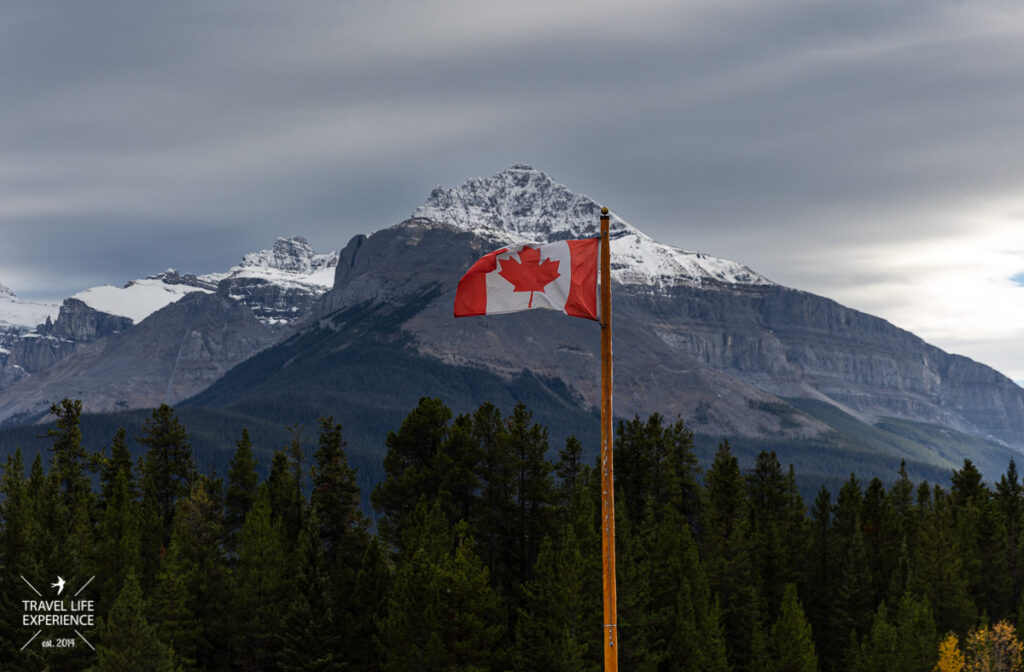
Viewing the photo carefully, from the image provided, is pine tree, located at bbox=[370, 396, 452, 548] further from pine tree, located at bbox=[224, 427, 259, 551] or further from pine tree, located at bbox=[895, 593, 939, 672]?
pine tree, located at bbox=[895, 593, 939, 672]

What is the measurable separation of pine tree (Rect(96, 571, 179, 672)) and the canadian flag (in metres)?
40.3

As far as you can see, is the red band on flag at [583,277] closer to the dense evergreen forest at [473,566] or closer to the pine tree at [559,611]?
the dense evergreen forest at [473,566]

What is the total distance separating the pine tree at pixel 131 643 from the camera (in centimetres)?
5934

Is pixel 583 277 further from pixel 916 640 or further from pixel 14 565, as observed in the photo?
pixel 916 640

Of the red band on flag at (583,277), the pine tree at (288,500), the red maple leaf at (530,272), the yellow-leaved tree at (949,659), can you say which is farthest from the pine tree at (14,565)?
the yellow-leaved tree at (949,659)

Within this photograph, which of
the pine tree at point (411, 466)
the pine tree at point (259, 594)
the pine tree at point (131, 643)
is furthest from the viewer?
the pine tree at point (411, 466)

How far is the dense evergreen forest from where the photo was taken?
2542 inches

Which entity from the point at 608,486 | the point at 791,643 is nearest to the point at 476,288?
the point at 608,486

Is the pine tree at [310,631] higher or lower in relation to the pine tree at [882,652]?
higher

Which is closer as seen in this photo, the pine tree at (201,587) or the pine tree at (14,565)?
the pine tree at (14,565)

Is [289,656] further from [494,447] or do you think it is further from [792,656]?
[792,656]

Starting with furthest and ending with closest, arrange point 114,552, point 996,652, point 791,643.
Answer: point 996,652
point 791,643
point 114,552

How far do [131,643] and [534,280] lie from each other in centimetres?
4275

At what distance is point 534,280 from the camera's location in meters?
28.1
